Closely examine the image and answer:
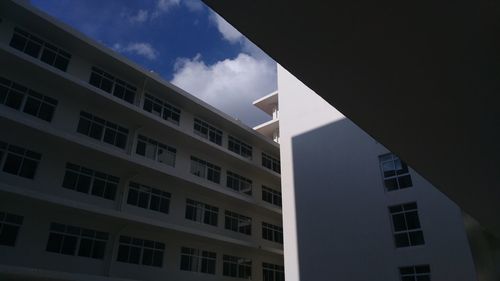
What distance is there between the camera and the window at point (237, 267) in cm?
2183

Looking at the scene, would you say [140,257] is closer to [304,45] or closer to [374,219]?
[374,219]

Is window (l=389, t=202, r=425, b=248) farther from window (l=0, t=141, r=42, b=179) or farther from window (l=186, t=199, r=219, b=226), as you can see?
window (l=0, t=141, r=42, b=179)

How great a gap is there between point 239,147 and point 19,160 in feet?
41.9

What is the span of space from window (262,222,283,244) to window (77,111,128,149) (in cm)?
1040

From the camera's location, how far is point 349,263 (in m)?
16.4

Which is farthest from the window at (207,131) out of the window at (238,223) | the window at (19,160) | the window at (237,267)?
the window at (19,160)

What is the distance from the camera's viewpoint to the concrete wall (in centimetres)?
1491

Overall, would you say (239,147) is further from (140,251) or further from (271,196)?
(140,251)

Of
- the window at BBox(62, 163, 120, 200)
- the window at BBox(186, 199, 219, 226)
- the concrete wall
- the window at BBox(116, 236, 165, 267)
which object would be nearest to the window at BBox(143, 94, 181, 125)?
the window at BBox(62, 163, 120, 200)

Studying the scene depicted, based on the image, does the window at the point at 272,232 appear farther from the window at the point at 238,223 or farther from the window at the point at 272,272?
the window at the point at 272,272

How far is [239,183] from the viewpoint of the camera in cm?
2450

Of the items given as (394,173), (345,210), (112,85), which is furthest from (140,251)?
(394,173)

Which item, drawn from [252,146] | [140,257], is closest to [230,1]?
[140,257]

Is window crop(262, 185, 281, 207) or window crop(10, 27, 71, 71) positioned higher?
window crop(10, 27, 71, 71)
